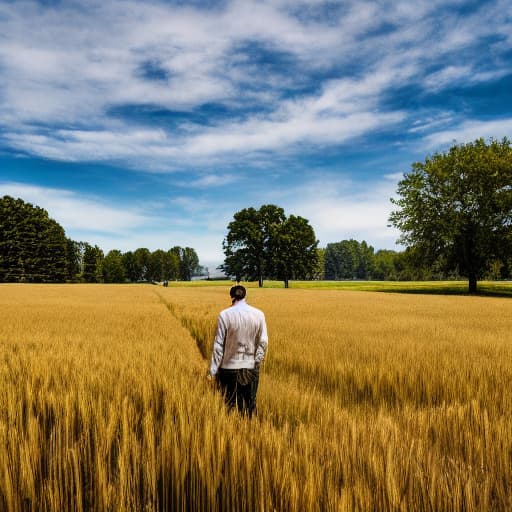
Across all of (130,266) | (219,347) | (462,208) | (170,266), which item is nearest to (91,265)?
(130,266)

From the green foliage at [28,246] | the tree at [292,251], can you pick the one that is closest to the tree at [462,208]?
the tree at [292,251]

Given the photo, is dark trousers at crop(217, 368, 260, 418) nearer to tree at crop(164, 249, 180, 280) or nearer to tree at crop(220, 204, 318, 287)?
tree at crop(220, 204, 318, 287)

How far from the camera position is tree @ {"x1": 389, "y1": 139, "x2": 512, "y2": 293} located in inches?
1515

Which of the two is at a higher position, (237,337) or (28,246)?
(28,246)

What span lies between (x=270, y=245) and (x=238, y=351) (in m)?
68.5

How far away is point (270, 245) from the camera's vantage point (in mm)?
72750

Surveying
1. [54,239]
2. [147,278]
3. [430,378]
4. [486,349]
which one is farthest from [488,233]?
[147,278]

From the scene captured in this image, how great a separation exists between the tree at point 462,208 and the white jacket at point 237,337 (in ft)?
132

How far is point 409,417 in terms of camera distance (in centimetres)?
340

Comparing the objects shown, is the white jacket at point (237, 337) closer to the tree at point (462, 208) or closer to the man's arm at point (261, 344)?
the man's arm at point (261, 344)

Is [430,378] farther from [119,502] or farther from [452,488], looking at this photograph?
[119,502]

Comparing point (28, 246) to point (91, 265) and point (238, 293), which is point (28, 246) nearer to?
point (91, 265)

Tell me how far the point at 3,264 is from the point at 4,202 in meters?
14.3

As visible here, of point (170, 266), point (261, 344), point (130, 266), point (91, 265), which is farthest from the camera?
point (170, 266)
